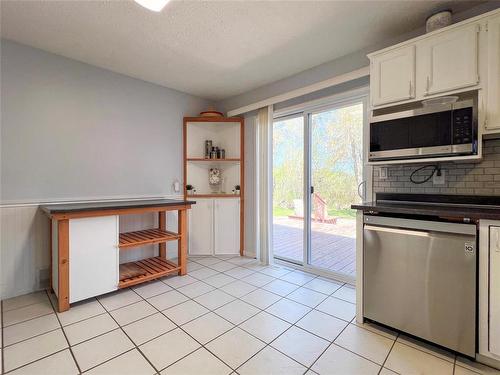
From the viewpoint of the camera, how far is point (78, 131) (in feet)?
8.71

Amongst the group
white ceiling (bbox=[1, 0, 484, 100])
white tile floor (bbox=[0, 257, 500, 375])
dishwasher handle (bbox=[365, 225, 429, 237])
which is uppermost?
white ceiling (bbox=[1, 0, 484, 100])

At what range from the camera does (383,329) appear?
183 cm

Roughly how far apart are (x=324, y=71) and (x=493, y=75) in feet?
4.81

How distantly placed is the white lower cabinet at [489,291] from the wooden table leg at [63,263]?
2973 millimetres

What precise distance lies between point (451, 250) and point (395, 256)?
0.32 metres

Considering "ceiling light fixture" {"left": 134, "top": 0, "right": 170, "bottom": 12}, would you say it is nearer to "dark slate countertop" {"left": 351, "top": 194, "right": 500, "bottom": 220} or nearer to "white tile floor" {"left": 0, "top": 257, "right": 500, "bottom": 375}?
"dark slate countertop" {"left": 351, "top": 194, "right": 500, "bottom": 220}

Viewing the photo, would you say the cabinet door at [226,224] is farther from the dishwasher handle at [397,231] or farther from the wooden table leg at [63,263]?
the dishwasher handle at [397,231]

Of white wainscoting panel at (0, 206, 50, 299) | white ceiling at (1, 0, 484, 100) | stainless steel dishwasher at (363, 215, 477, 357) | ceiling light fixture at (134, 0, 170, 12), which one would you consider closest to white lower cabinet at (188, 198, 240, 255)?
white wainscoting panel at (0, 206, 50, 299)

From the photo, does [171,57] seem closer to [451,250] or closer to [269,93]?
[269,93]

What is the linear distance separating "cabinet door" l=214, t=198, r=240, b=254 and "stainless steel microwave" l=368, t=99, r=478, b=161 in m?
2.08

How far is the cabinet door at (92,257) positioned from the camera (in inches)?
84.0

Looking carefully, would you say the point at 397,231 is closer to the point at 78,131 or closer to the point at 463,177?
the point at 463,177

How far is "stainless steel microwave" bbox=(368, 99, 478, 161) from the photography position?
5.29ft

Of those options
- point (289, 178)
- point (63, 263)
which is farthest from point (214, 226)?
point (63, 263)
